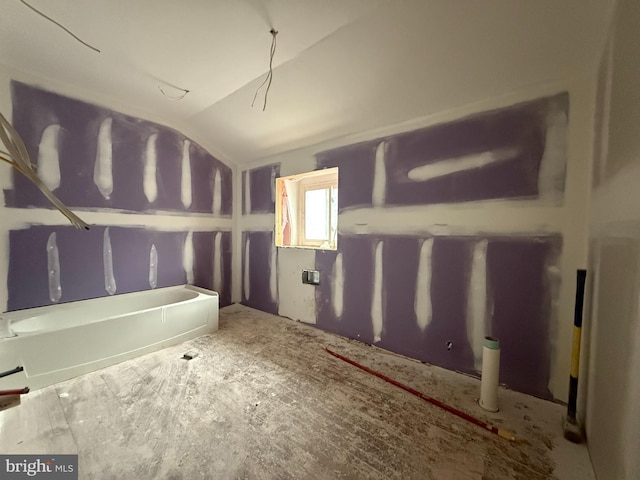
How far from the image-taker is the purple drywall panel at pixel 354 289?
2.15 meters

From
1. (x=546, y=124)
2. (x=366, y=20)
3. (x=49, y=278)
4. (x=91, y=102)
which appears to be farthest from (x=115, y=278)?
(x=546, y=124)

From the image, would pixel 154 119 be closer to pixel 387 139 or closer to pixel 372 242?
pixel 387 139

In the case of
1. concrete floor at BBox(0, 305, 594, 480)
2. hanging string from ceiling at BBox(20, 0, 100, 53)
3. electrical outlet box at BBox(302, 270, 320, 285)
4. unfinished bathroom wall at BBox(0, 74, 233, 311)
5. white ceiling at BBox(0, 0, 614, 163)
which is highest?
hanging string from ceiling at BBox(20, 0, 100, 53)

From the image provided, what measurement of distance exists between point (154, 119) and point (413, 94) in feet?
8.37

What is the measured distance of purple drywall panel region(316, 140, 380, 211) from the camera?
2.12 meters

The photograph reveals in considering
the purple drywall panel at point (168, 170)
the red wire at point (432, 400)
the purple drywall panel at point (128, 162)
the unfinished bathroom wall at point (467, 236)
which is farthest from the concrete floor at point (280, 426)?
the purple drywall panel at point (168, 170)

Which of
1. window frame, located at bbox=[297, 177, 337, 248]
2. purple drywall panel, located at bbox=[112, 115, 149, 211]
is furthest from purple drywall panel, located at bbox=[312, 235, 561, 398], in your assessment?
purple drywall panel, located at bbox=[112, 115, 149, 211]

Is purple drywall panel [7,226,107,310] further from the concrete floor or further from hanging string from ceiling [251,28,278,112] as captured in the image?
hanging string from ceiling [251,28,278,112]

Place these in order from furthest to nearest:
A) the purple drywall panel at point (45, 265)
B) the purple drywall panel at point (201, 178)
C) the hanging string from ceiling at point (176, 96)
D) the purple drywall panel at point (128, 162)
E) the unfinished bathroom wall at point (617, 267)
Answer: the purple drywall panel at point (201, 178), the purple drywall panel at point (128, 162), the hanging string from ceiling at point (176, 96), the purple drywall panel at point (45, 265), the unfinished bathroom wall at point (617, 267)

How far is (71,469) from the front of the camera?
3.24 feet

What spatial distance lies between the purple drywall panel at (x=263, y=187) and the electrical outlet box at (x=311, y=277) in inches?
33.9

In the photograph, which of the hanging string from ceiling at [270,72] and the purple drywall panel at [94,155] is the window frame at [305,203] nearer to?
the hanging string from ceiling at [270,72]

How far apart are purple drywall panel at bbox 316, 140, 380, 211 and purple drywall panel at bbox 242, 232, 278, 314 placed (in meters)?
1.11

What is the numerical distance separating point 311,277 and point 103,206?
81.4 inches
